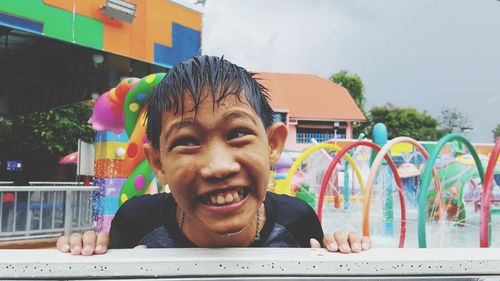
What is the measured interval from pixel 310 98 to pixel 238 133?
29037mm

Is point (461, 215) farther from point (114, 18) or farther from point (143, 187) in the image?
point (114, 18)

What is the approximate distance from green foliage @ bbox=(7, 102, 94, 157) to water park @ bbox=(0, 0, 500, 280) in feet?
20.2

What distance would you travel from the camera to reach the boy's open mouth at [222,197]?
1.19 m

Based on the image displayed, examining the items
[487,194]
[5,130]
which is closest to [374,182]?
[487,194]

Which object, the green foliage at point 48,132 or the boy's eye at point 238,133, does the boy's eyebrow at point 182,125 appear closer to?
the boy's eye at point 238,133

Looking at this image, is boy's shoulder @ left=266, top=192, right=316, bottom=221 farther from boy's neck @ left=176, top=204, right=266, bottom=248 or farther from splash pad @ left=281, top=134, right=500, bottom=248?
splash pad @ left=281, top=134, right=500, bottom=248

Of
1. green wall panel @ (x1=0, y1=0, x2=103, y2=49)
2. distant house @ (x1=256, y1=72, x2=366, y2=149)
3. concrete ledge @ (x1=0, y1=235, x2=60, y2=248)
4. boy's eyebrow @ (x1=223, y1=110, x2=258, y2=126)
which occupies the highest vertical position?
distant house @ (x1=256, y1=72, x2=366, y2=149)

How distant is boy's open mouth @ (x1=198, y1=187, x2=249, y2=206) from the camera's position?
119 cm

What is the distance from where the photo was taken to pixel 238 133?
1.24 metres

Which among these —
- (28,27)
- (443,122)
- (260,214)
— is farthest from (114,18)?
(443,122)

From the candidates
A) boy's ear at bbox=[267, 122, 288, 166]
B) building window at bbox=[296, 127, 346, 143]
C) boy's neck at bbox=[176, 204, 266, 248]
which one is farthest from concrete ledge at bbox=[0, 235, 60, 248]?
building window at bbox=[296, 127, 346, 143]

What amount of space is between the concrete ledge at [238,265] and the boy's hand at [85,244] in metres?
0.10

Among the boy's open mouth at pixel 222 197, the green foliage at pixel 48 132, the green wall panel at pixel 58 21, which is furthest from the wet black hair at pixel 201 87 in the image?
the green foliage at pixel 48 132

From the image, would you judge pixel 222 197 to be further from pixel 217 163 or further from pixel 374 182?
pixel 374 182
